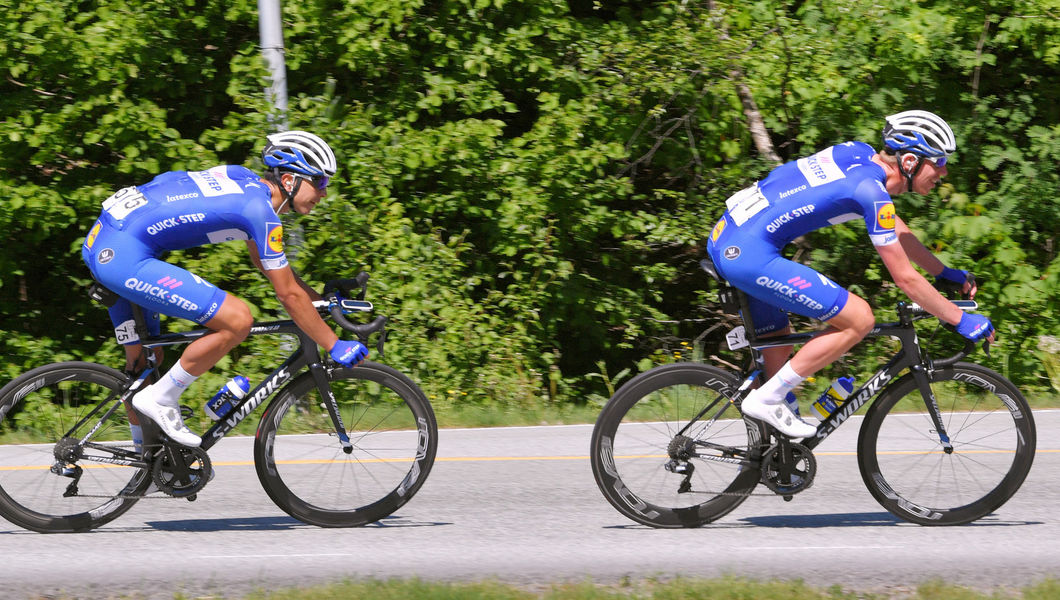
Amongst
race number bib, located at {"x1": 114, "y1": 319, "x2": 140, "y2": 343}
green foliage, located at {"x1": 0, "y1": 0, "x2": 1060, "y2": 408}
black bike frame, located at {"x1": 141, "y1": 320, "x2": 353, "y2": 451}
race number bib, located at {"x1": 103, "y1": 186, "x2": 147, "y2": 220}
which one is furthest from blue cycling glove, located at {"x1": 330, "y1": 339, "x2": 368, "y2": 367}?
green foliage, located at {"x1": 0, "y1": 0, "x2": 1060, "y2": 408}

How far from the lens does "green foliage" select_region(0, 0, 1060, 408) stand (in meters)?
11.0

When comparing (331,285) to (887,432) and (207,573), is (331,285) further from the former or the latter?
(887,432)

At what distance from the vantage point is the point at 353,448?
6.06 metres

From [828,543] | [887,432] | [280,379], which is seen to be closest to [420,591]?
→ [280,379]

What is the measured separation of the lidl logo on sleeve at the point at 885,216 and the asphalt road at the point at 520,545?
156cm

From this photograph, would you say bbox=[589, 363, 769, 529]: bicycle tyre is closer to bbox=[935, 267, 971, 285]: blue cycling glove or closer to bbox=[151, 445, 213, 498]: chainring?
bbox=[935, 267, 971, 285]: blue cycling glove

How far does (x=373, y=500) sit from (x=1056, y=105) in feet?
32.9

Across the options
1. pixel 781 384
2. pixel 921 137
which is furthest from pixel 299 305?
pixel 921 137

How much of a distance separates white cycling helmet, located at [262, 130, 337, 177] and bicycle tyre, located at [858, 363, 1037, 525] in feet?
9.92

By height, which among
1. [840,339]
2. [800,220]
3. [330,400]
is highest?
[800,220]

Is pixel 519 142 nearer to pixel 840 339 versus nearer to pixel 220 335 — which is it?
pixel 220 335

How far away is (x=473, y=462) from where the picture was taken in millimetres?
7836

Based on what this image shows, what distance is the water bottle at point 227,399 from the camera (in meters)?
5.90

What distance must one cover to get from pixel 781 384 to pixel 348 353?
211cm
